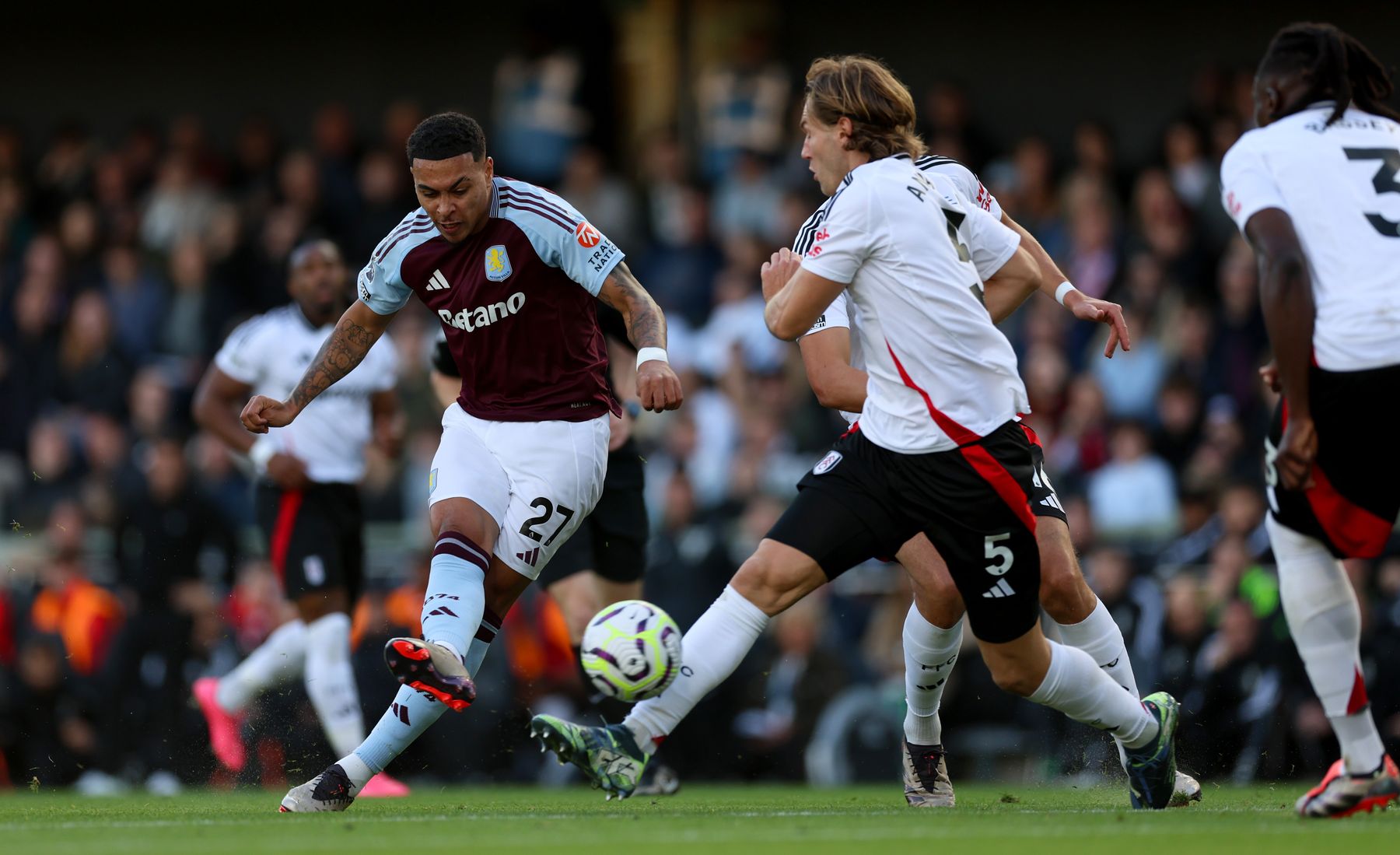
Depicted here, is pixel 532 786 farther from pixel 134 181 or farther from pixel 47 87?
pixel 47 87

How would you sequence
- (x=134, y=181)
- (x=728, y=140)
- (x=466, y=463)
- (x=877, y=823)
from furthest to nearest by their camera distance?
1. (x=134, y=181)
2. (x=728, y=140)
3. (x=466, y=463)
4. (x=877, y=823)

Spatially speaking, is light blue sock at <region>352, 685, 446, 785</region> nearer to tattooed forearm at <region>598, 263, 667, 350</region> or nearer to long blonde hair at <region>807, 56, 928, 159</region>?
tattooed forearm at <region>598, 263, 667, 350</region>

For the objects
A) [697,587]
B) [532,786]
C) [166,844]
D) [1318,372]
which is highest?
[1318,372]

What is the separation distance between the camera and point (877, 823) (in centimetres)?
636

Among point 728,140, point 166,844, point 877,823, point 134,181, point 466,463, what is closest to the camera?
point 166,844

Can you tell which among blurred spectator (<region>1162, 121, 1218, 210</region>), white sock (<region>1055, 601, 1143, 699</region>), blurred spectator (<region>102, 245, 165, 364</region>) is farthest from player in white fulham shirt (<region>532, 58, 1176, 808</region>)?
blurred spectator (<region>102, 245, 165, 364</region>)

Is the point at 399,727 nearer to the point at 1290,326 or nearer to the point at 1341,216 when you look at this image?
the point at 1290,326

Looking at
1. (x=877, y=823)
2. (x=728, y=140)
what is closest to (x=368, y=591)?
(x=728, y=140)

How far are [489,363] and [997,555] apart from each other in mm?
2082

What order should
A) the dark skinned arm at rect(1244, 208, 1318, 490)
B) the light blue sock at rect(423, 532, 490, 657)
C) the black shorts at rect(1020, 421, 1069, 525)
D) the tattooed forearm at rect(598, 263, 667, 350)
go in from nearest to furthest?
the dark skinned arm at rect(1244, 208, 1318, 490) < the light blue sock at rect(423, 532, 490, 657) < the black shorts at rect(1020, 421, 1069, 525) < the tattooed forearm at rect(598, 263, 667, 350)

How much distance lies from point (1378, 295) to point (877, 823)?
231 centimetres

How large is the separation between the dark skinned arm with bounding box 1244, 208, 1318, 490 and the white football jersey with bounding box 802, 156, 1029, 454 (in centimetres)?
90

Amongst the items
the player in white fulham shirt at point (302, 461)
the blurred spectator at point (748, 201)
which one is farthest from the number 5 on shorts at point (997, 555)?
the blurred spectator at point (748, 201)

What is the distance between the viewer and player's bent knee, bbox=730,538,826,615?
6.41 m
